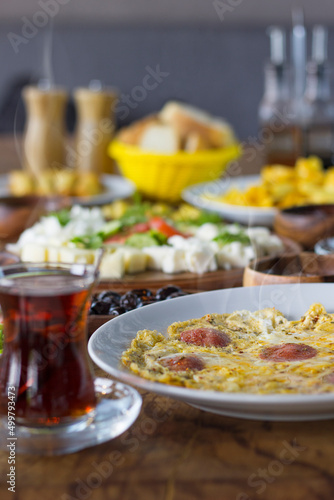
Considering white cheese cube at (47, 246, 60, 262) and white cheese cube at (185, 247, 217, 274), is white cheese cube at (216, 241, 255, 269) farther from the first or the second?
white cheese cube at (47, 246, 60, 262)

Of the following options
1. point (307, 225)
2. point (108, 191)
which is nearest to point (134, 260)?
point (307, 225)

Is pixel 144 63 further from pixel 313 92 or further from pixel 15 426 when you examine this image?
pixel 15 426

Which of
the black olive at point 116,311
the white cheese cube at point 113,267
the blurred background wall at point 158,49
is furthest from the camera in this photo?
the blurred background wall at point 158,49

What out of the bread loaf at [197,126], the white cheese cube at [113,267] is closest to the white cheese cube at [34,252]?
the white cheese cube at [113,267]

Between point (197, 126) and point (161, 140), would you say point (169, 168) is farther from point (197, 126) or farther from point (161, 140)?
point (197, 126)

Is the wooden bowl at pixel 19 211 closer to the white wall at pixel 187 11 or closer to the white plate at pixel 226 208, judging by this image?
the white plate at pixel 226 208

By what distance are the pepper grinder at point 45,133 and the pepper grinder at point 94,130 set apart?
8cm

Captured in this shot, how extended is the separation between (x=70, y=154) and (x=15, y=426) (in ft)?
8.15

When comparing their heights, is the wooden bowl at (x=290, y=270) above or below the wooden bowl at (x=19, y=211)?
above

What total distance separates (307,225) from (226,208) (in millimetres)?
370

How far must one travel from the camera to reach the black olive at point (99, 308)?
1.11 m

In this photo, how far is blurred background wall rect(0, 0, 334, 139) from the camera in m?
6.38

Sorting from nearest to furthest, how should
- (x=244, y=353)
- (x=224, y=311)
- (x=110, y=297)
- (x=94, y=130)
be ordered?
(x=244, y=353)
(x=224, y=311)
(x=110, y=297)
(x=94, y=130)

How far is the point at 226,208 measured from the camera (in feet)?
6.52
